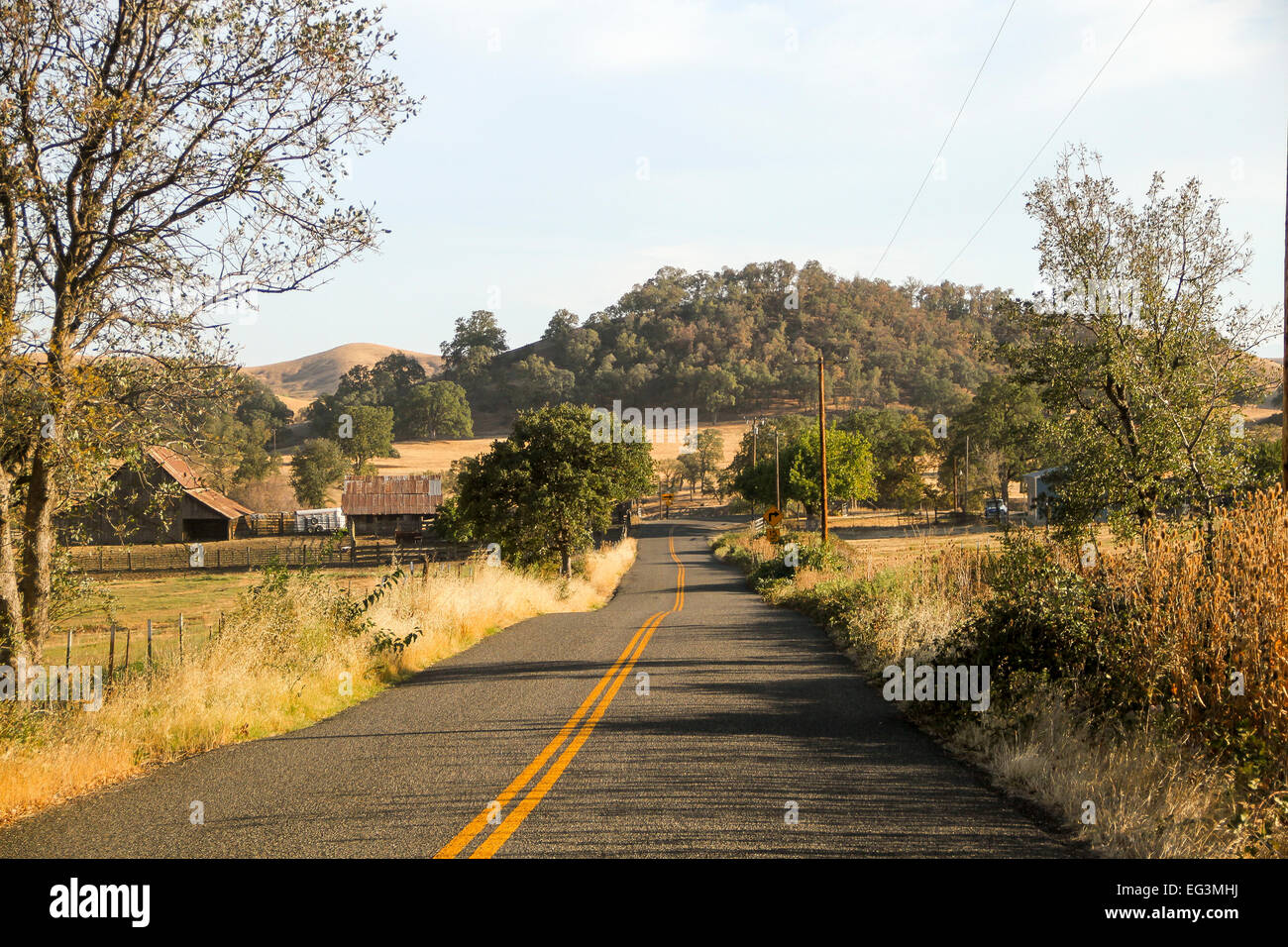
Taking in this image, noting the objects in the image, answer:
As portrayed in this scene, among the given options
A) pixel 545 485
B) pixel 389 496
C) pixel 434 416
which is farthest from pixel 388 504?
pixel 434 416

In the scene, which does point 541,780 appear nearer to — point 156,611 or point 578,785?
point 578,785

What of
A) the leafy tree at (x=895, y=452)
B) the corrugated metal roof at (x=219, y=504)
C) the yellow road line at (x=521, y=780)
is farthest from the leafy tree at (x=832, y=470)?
the yellow road line at (x=521, y=780)

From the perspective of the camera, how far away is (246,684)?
32.8 ft

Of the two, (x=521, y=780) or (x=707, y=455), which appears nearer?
(x=521, y=780)

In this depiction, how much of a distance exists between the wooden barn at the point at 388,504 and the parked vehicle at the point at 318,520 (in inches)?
97.6

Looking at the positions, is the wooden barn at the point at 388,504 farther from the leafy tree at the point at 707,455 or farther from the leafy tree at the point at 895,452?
the leafy tree at the point at 707,455

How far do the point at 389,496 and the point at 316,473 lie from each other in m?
21.0

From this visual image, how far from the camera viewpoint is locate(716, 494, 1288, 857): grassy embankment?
5691 millimetres

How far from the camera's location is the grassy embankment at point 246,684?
7266mm

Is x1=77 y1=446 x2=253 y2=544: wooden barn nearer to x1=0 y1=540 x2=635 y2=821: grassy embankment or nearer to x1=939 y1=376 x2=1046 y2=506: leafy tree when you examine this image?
x1=0 y1=540 x2=635 y2=821: grassy embankment

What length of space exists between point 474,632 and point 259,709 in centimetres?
853

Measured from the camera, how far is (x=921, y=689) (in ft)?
33.3
